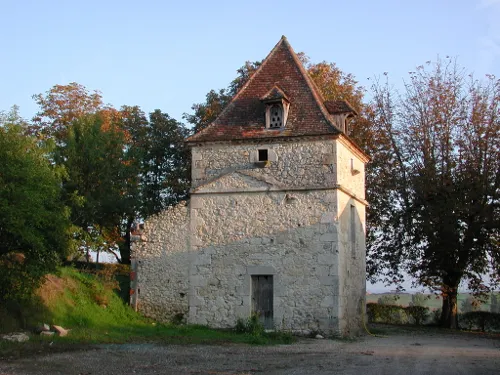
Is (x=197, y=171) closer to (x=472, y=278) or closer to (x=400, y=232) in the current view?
(x=400, y=232)

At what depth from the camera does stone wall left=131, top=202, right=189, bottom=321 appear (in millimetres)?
19875

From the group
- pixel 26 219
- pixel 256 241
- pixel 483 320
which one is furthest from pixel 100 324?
pixel 483 320

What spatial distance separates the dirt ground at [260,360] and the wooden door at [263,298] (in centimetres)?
248

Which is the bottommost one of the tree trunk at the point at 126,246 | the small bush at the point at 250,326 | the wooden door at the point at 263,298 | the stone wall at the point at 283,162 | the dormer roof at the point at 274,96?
the small bush at the point at 250,326

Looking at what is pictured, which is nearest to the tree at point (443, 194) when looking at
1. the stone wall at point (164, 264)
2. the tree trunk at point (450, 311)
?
the tree trunk at point (450, 311)

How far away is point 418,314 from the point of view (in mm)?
31031

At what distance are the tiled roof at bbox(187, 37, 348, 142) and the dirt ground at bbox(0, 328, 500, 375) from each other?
22.3 ft

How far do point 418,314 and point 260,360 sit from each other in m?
19.9

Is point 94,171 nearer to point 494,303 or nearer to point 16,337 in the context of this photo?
point 16,337

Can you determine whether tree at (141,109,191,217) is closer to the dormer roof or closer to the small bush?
the dormer roof

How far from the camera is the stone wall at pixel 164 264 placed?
1988 cm

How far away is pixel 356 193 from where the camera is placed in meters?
22.0

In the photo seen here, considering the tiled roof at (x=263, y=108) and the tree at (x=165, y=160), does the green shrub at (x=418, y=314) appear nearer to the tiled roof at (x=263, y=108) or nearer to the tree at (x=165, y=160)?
the tree at (x=165, y=160)

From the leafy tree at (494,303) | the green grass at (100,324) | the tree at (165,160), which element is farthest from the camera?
the leafy tree at (494,303)
